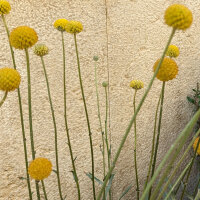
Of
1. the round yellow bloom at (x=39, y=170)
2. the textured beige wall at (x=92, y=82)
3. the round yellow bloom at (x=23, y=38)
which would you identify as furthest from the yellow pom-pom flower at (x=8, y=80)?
the textured beige wall at (x=92, y=82)

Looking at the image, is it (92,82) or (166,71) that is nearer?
(166,71)

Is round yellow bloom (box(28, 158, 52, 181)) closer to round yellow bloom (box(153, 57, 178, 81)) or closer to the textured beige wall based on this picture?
round yellow bloom (box(153, 57, 178, 81))

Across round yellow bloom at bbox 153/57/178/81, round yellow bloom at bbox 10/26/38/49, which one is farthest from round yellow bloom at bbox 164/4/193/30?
round yellow bloom at bbox 10/26/38/49

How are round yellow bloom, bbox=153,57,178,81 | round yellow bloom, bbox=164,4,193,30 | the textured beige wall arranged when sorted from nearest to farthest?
round yellow bloom, bbox=164,4,193,30 → round yellow bloom, bbox=153,57,178,81 → the textured beige wall

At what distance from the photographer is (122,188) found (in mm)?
1285

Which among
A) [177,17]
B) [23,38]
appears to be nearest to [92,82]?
[23,38]

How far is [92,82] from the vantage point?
114cm

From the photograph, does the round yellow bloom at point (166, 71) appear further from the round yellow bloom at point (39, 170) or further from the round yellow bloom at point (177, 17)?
the round yellow bloom at point (39, 170)

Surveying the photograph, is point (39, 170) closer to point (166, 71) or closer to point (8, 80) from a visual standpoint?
point (8, 80)

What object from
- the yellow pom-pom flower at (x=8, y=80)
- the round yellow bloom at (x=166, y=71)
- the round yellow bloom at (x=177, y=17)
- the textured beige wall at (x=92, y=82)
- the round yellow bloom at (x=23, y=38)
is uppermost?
the round yellow bloom at (x=177, y=17)

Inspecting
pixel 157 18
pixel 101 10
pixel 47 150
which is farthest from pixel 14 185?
pixel 157 18

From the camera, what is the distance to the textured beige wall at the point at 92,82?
949 millimetres

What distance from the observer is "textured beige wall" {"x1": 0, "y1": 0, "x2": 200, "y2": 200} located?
0.95 meters

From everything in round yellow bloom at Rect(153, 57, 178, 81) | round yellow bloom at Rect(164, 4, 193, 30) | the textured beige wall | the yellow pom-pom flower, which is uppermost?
round yellow bloom at Rect(164, 4, 193, 30)
